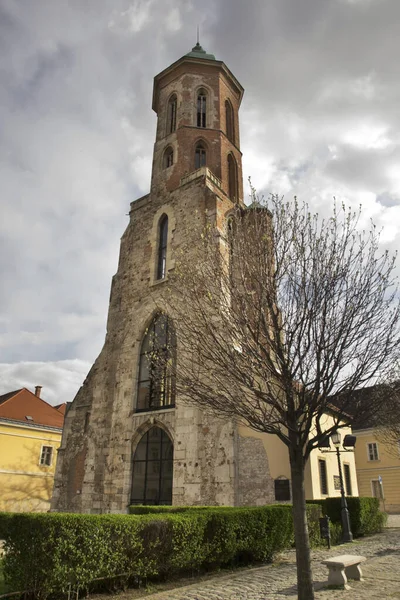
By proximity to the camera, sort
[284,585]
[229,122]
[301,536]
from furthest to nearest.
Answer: [229,122] → [284,585] → [301,536]

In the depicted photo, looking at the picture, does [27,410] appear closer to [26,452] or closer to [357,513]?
[26,452]

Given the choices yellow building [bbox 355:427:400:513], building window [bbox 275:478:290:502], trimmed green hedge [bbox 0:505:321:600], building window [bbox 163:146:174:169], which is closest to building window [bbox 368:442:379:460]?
yellow building [bbox 355:427:400:513]

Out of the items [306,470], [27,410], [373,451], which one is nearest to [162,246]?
[306,470]

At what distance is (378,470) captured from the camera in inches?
1197

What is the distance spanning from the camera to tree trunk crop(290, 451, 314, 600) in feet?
19.3

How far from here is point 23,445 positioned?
1041 inches

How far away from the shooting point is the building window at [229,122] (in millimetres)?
23316

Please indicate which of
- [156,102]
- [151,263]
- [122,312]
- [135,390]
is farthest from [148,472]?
[156,102]

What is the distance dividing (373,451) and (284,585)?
1050 inches

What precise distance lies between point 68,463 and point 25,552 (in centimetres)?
1175

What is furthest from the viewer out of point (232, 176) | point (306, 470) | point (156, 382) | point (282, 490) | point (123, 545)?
point (232, 176)

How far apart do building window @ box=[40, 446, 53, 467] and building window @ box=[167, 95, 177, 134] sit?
20.5m

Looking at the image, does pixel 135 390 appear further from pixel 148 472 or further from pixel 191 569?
pixel 191 569

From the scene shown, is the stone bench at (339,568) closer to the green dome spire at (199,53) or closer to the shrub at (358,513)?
the shrub at (358,513)
